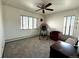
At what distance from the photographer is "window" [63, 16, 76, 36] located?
4720mm

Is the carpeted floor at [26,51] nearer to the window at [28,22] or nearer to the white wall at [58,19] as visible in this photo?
the window at [28,22]

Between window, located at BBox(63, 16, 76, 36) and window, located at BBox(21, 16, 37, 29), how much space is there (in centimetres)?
307

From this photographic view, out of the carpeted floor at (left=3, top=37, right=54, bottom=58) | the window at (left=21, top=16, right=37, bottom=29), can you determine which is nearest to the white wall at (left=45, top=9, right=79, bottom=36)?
the window at (left=21, top=16, right=37, bottom=29)

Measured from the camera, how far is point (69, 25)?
16.2ft

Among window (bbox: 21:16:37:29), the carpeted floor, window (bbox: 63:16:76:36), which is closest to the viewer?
the carpeted floor

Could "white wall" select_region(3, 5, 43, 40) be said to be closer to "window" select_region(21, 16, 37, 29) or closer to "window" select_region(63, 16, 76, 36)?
"window" select_region(21, 16, 37, 29)

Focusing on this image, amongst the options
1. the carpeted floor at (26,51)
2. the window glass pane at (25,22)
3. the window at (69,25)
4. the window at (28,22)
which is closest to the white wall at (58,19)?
the window at (69,25)

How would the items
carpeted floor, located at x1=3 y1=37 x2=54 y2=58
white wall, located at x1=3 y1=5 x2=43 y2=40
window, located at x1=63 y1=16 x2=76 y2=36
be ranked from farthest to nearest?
window, located at x1=63 y1=16 x2=76 y2=36 < white wall, located at x1=3 y1=5 x2=43 y2=40 < carpeted floor, located at x1=3 y1=37 x2=54 y2=58

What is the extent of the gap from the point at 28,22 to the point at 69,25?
12.3 feet

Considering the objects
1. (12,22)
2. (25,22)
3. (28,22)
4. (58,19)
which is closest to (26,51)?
(12,22)

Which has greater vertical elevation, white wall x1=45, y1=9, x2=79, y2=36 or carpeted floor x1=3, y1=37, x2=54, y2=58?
white wall x1=45, y1=9, x2=79, y2=36

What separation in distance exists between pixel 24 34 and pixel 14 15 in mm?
1891

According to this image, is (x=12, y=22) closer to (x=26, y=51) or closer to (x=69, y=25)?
(x=26, y=51)

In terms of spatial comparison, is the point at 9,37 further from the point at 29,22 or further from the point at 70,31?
the point at 70,31
